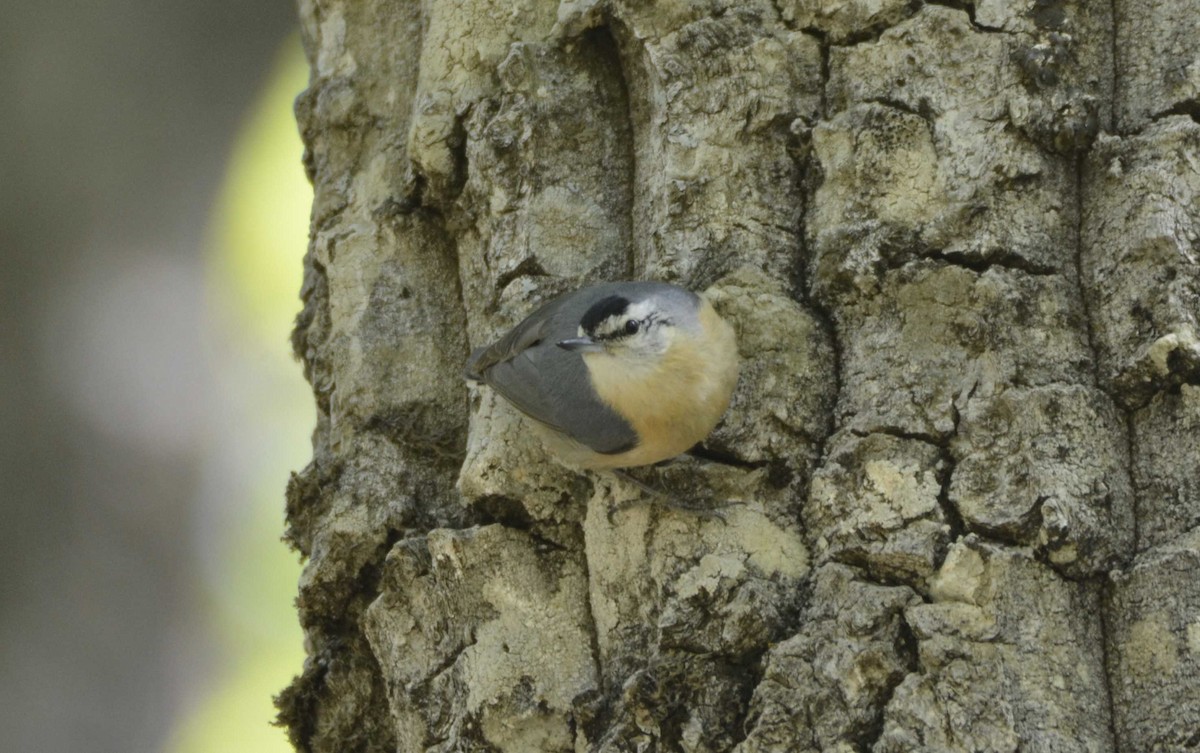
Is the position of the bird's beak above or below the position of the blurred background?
below

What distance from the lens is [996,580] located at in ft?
6.50

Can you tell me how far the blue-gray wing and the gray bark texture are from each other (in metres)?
0.10

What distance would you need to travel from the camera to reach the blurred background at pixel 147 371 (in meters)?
4.60

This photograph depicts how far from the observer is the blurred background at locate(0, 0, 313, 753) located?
4.60m

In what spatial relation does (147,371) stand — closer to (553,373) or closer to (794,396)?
(553,373)

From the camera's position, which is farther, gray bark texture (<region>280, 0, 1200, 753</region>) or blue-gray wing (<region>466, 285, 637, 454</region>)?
blue-gray wing (<region>466, 285, 637, 454</region>)

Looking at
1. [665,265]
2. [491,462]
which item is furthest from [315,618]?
[665,265]

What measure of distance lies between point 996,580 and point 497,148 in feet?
4.35

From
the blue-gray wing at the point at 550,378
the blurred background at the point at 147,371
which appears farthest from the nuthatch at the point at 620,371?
the blurred background at the point at 147,371

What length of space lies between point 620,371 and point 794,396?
0.44m

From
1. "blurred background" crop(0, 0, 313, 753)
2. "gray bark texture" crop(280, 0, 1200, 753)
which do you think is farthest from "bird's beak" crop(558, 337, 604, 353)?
"blurred background" crop(0, 0, 313, 753)

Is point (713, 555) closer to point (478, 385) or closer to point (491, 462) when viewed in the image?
point (491, 462)

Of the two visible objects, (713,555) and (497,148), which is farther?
(497,148)

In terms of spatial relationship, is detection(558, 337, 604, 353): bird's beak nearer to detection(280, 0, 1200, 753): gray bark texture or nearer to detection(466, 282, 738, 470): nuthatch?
detection(466, 282, 738, 470): nuthatch
